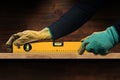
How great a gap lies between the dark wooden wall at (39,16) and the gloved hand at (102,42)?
5.84ft

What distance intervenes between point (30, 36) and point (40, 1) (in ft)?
5.43

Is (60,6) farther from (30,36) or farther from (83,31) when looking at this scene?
(30,36)

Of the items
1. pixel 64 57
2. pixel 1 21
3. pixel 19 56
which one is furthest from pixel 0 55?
pixel 1 21

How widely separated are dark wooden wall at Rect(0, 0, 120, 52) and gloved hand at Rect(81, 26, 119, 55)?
70.1 inches

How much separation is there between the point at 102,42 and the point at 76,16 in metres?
0.10

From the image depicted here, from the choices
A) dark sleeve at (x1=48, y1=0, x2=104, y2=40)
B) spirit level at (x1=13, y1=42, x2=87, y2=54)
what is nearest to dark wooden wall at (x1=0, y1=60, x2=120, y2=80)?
spirit level at (x1=13, y1=42, x2=87, y2=54)

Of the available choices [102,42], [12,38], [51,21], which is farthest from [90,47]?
[51,21]

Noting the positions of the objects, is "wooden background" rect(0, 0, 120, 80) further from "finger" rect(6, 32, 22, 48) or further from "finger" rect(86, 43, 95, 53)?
"finger" rect(86, 43, 95, 53)

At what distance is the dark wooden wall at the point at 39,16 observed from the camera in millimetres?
2750

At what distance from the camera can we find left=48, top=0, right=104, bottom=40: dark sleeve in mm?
993

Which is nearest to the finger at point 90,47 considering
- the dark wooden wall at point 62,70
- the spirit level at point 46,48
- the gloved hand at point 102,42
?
the gloved hand at point 102,42

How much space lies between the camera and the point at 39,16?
2773 mm

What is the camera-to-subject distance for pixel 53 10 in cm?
275

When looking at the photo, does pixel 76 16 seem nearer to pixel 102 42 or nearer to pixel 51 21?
pixel 102 42
